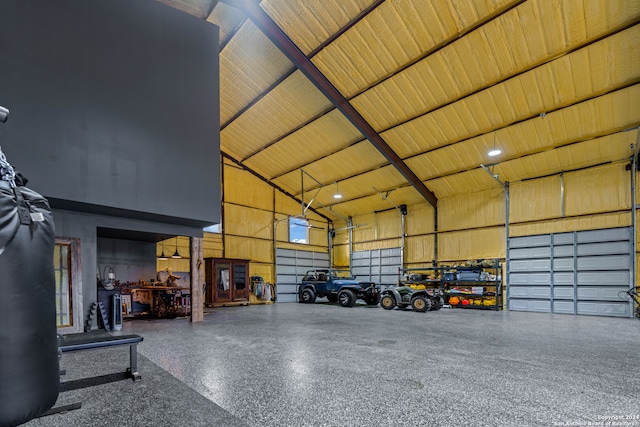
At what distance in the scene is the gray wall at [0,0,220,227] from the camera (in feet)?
16.1

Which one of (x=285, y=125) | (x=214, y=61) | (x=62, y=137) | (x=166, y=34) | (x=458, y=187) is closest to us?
(x=62, y=137)

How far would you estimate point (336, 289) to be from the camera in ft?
43.9

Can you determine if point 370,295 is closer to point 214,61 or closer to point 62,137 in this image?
point 214,61

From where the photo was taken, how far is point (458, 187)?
12.8 m

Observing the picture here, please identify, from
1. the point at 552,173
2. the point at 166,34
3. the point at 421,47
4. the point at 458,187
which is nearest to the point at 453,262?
the point at 458,187

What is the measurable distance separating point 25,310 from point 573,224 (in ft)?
42.7

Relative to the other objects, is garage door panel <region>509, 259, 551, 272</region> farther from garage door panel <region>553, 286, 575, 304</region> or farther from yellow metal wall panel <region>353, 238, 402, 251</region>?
yellow metal wall panel <region>353, 238, 402, 251</region>

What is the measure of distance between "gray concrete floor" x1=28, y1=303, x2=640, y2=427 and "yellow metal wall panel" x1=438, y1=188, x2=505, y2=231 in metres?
6.36

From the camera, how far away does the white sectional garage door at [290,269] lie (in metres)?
15.2

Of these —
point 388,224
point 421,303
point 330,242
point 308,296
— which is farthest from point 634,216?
point 330,242

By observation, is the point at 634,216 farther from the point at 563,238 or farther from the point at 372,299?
the point at 372,299

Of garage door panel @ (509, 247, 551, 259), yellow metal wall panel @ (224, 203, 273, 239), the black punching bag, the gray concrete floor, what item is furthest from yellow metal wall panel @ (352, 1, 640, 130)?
the black punching bag

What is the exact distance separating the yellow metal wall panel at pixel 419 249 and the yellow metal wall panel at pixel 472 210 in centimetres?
Result: 78

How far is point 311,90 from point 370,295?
25.1 ft
